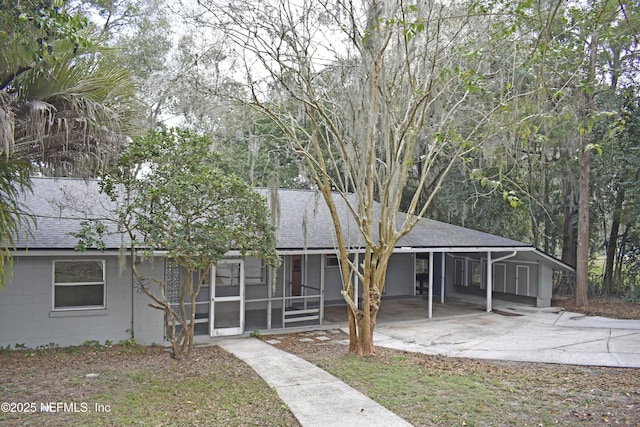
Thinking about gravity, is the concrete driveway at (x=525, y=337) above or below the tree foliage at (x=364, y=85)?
below

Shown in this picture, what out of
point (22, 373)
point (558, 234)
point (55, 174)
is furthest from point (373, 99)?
point (558, 234)

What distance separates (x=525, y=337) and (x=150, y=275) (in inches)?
327

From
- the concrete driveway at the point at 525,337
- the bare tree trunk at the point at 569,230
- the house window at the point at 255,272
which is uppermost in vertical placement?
the bare tree trunk at the point at 569,230

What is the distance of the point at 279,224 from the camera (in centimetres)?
1047

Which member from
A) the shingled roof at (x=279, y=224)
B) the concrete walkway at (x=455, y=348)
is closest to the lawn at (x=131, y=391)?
the concrete walkway at (x=455, y=348)

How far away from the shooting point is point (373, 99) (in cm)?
849

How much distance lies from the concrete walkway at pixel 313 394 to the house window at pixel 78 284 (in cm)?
303

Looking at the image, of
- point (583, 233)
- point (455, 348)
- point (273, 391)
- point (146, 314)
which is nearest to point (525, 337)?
point (455, 348)

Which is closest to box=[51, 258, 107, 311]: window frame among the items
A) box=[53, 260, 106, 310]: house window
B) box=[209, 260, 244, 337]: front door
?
box=[53, 260, 106, 310]: house window

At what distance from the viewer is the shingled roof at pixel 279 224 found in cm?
935

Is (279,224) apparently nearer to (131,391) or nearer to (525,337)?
(131,391)

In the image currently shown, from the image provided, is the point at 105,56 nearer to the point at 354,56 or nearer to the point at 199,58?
the point at 199,58

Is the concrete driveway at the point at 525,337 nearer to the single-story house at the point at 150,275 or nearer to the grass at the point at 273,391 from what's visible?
the grass at the point at 273,391

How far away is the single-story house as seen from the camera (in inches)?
363
